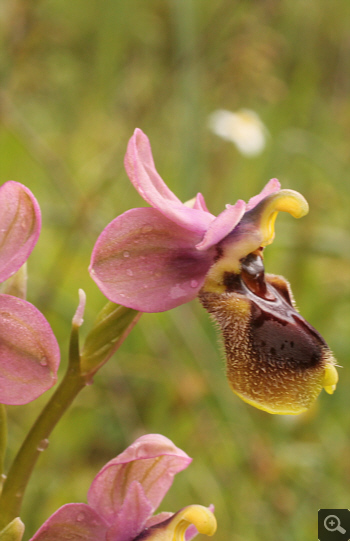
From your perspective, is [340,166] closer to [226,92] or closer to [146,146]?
[226,92]

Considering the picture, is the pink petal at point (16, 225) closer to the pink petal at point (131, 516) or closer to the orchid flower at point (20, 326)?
the orchid flower at point (20, 326)

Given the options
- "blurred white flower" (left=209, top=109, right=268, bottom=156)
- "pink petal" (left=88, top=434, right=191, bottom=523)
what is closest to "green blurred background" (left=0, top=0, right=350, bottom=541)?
"blurred white flower" (left=209, top=109, right=268, bottom=156)

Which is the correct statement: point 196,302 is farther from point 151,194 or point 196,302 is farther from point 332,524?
point 151,194

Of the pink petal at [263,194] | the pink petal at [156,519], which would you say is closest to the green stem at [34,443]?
the pink petal at [156,519]

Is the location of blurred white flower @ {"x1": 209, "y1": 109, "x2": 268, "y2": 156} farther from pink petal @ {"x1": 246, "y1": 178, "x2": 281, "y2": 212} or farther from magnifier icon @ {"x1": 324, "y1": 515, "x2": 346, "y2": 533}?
pink petal @ {"x1": 246, "y1": 178, "x2": 281, "y2": 212}

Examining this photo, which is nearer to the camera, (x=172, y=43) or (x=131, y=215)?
(x=131, y=215)

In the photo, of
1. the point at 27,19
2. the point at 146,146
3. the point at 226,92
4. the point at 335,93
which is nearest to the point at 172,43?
the point at 335,93

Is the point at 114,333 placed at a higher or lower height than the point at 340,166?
Result: higher
